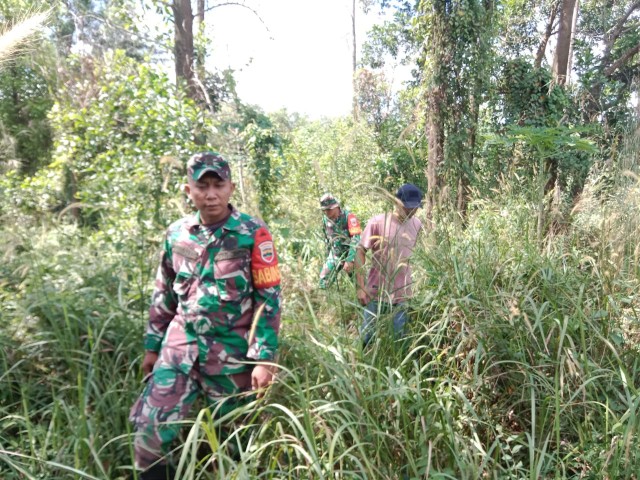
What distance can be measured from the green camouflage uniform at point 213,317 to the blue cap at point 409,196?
42.3 inches

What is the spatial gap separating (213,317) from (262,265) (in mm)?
297

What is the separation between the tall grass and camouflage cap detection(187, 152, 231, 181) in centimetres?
60

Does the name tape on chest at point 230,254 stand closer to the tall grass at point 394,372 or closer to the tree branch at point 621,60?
the tall grass at point 394,372

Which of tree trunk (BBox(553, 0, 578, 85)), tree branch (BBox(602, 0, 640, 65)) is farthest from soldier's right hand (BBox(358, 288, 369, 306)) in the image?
tree branch (BBox(602, 0, 640, 65))

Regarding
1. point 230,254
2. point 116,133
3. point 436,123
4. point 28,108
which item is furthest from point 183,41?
point 28,108

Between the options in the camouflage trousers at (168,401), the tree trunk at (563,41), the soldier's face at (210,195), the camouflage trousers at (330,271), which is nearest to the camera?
the camouflage trousers at (168,401)

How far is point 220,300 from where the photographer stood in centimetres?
179

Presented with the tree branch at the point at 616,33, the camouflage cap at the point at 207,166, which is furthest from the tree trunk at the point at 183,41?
the tree branch at the point at 616,33

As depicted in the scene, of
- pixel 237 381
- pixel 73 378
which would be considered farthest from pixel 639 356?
pixel 73 378

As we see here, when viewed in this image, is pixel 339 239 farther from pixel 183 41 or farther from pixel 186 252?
pixel 183 41

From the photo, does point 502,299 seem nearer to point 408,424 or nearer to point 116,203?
point 408,424

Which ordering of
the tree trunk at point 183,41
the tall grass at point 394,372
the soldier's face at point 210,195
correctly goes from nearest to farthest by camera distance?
1. the tall grass at point 394,372
2. the soldier's face at point 210,195
3. the tree trunk at point 183,41

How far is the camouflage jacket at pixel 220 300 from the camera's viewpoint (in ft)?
5.81

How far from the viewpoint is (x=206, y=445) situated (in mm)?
1766
